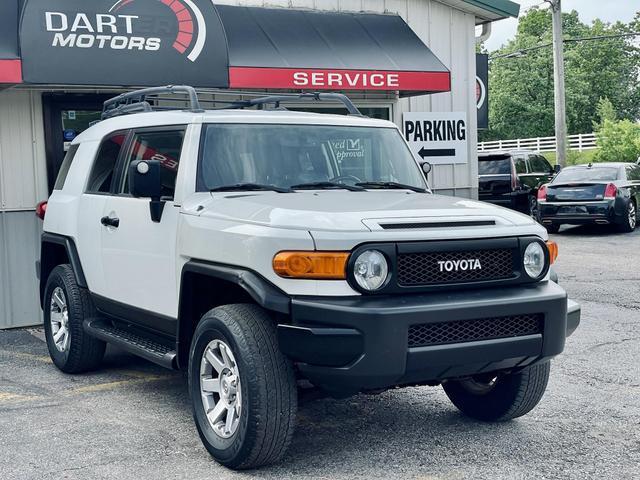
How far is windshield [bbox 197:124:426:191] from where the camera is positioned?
5.91m

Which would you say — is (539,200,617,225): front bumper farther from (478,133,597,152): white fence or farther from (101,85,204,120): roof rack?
(478,133,597,152): white fence

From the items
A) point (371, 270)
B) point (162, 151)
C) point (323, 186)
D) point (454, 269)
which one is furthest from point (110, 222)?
point (454, 269)

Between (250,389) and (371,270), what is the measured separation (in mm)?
872

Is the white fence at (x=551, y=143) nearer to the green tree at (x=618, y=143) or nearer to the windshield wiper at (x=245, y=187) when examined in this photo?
the green tree at (x=618, y=143)

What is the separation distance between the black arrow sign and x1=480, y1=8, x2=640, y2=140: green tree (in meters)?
56.5

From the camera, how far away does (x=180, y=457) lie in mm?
5355

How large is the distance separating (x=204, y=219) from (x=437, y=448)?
6.29ft

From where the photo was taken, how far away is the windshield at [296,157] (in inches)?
233

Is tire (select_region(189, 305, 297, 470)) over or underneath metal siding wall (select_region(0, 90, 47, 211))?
underneath

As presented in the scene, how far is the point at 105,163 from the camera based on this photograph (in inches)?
284

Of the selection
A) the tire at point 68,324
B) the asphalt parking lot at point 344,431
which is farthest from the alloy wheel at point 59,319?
the asphalt parking lot at point 344,431

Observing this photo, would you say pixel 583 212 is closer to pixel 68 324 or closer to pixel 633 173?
pixel 633 173

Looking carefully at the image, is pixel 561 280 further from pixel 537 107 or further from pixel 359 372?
→ pixel 537 107

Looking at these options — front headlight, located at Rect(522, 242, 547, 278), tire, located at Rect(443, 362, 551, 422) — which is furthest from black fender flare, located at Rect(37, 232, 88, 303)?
front headlight, located at Rect(522, 242, 547, 278)
